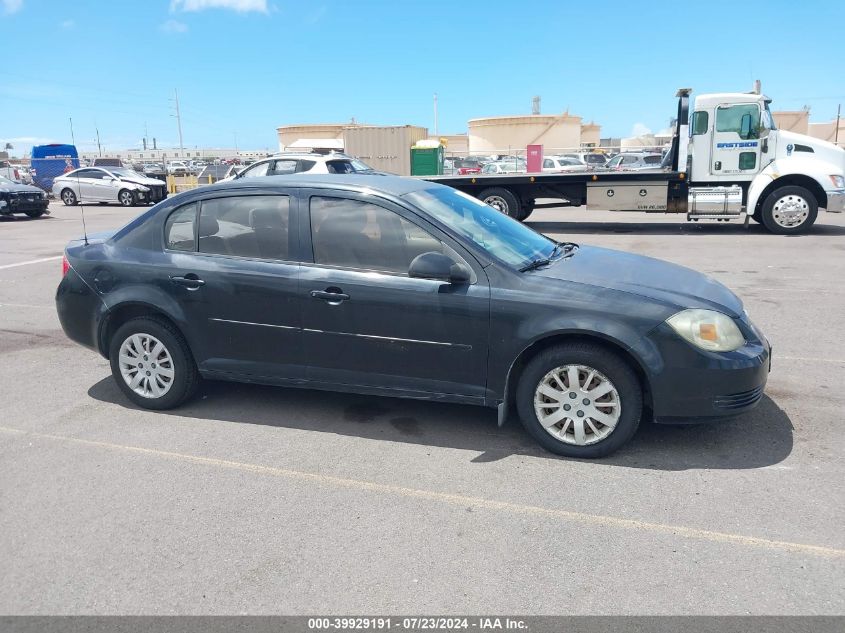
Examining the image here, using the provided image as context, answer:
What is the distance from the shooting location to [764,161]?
47.0 ft

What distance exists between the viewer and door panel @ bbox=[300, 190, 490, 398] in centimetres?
421

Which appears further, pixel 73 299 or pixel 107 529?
pixel 73 299

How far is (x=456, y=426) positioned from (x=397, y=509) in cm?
116

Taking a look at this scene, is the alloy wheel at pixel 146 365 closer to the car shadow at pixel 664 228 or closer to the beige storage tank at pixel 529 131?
the car shadow at pixel 664 228

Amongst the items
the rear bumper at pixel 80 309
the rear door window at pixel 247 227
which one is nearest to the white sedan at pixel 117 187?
the rear bumper at pixel 80 309

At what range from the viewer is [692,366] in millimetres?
3924

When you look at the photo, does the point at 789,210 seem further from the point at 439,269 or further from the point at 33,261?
the point at 33,261

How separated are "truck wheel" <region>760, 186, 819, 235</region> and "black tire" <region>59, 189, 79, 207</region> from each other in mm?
24886

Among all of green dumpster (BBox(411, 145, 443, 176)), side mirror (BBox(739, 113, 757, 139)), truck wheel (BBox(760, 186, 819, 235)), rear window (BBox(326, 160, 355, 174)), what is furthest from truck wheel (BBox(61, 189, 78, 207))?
truck wheel (BBox(760, 186, 819, 235))

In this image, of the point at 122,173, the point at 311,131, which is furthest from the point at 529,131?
the point at 122,173

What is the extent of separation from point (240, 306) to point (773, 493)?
133 inches

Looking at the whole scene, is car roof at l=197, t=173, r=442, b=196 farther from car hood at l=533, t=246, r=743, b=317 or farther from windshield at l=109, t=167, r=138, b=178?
windshield at l=109, t=167, r=138, b=178

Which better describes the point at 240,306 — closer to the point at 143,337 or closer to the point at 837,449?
the point at 143,337
